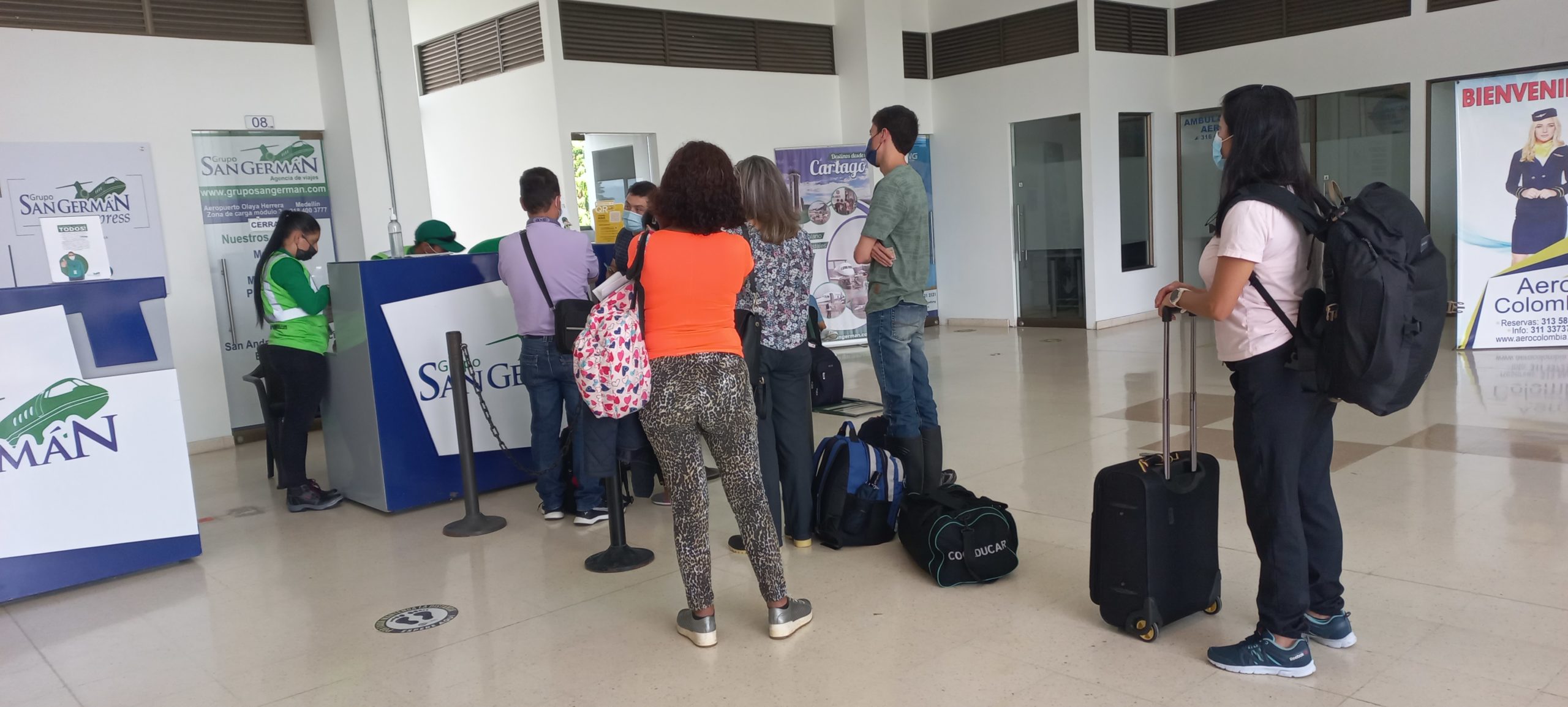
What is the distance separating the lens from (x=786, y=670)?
9.56ft

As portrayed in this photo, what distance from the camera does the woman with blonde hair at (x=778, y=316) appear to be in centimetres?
352

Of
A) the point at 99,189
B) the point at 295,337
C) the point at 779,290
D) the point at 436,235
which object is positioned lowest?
the point at 295,337

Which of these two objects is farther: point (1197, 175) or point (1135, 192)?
point (1197, 175)

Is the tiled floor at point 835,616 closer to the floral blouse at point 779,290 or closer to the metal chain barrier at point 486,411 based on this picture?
the metal chain barrier at point 486,411

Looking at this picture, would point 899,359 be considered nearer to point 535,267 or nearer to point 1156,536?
point 1156,536

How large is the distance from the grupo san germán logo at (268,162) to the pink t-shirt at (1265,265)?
21.3ft

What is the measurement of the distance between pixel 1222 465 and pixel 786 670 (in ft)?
9.35

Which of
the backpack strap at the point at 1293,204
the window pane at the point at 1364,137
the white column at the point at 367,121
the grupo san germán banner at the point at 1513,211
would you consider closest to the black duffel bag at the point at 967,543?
the backpack strap at the point at 1293,204

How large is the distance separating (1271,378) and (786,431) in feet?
5.62

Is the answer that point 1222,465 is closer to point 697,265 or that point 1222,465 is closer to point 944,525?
point 944,525

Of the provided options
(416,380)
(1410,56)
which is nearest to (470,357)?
(416,380)

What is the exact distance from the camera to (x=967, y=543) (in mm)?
3428

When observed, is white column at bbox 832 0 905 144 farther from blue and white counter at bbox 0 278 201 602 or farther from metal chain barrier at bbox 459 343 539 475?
blue and white counter at bbox 0 278 201 602

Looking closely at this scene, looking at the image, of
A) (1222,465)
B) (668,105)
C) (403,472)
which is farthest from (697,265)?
(668,105)
